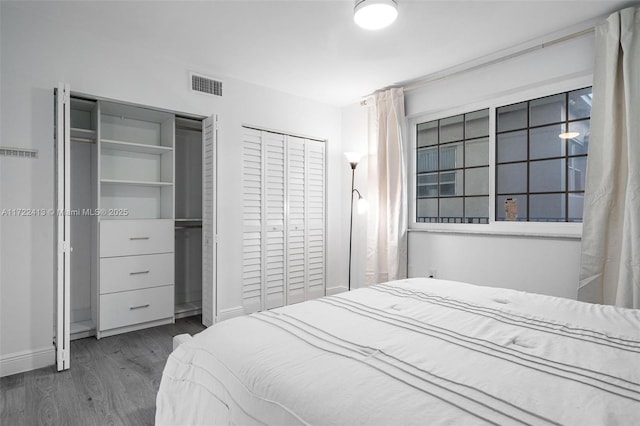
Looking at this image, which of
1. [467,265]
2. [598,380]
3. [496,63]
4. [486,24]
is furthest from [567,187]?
[598,380]

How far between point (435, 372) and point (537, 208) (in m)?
2.54

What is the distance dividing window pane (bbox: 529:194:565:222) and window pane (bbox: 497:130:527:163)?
39 centimetres

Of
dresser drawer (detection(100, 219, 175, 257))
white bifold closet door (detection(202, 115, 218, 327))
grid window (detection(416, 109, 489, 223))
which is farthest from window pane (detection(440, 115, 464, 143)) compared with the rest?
dresser drawer (detection(100, 219, 175, 257))

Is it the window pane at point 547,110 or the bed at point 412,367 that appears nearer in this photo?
the bed at point 412,367

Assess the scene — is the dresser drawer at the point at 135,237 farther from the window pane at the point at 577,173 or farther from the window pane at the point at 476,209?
the window pane at the point at 577,173

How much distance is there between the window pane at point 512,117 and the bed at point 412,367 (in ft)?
6.45

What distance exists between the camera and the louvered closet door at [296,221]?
13.2 ft

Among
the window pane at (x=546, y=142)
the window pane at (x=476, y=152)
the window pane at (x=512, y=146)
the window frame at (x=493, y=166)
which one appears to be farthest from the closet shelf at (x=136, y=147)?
the window pane at (x=546, y=142)

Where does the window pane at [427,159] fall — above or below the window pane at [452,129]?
below

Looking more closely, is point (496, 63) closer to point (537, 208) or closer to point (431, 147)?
point (431, 147)

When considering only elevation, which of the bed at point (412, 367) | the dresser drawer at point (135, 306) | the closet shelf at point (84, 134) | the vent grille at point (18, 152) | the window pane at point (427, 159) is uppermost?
the closet shelf at point (84, 134)

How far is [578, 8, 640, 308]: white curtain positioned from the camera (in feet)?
7.16

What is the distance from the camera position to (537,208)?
2.94 m

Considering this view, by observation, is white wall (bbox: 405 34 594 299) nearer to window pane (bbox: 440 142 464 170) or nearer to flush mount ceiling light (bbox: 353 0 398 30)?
window pane (bbox: 440 142 464 170)
